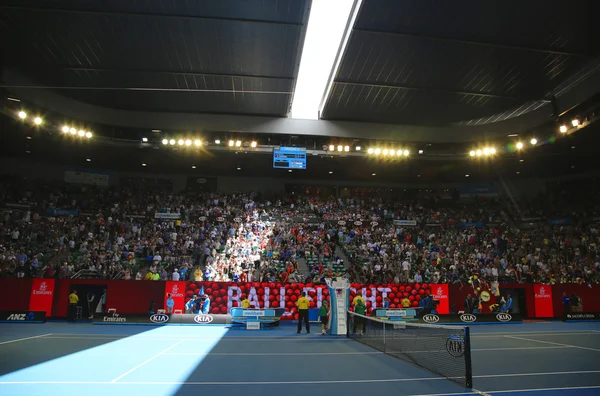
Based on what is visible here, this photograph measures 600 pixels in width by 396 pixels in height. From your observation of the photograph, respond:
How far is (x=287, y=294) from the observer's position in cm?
2402

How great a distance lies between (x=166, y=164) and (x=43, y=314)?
19457 mm

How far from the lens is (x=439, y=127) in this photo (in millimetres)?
34406

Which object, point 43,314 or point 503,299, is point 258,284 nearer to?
point 43,314

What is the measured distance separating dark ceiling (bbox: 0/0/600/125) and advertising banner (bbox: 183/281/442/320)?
12726 millimetres

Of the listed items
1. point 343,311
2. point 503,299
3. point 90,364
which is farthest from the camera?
point 503,299

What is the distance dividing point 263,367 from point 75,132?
26.1 m

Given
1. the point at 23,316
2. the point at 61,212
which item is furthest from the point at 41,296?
the point at 61,212

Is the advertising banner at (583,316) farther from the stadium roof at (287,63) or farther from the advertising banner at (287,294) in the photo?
the stadium roof at (287,63)

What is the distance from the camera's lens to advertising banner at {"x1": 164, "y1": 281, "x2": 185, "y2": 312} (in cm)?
2317

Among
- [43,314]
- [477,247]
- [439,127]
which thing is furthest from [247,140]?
[477,247]

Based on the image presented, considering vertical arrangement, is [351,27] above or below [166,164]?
above

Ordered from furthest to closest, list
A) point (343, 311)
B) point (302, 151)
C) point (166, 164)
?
point (166, 164), point (302, 151), point (343, 311)

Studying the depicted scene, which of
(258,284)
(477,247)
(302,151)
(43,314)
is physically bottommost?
(43,314)

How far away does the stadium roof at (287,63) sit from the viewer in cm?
1897
